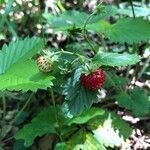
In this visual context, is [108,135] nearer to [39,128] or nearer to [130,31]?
[39,128]

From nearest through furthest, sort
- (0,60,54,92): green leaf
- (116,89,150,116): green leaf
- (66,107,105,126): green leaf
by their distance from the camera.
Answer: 1. (0,60,54,92): green leaf
2. (66,107,105,126): green leaf
3. (116,89,150,116): green leaf

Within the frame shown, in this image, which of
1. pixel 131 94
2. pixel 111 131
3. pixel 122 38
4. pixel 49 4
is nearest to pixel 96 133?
pixel 111 131

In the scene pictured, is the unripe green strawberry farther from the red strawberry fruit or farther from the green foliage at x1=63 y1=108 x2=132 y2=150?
the green foliage at x1=63 y1=108 x2=132 y2=150

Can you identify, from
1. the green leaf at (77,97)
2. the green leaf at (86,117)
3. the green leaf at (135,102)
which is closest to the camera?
the green leaf at (77,97)

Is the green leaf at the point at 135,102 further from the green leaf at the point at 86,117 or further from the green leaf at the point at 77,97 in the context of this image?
the green leaf at the point at 77,97

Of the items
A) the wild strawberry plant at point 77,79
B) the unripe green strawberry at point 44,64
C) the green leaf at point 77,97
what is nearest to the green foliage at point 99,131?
the wild strawberry plant at point 77,79

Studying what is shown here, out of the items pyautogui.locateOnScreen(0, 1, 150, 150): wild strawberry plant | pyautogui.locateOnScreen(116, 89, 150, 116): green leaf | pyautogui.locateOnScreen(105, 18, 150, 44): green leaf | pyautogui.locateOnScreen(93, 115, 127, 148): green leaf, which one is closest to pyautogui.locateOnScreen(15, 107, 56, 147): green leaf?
pyautogui.locateOnScreen(0, 1, 150, 150): wild strawberry plant

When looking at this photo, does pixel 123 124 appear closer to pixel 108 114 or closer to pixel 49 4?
pixel 108 114
